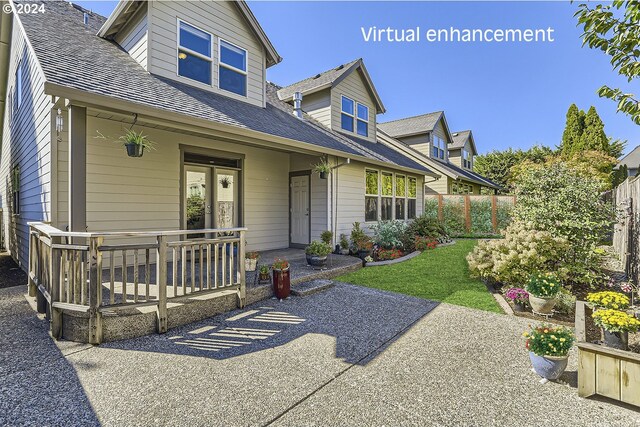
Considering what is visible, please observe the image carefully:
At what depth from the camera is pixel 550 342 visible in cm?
279

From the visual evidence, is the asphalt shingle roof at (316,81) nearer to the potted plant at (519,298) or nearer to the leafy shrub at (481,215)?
the potted plant at (519,298)

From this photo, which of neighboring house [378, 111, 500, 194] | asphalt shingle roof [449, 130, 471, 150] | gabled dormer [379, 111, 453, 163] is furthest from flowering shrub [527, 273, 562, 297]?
asphalt shingle roof [449, 130, 471, 150]

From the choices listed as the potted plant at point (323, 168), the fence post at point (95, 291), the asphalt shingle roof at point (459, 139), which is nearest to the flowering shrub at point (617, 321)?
the fence post at point (95, 291)

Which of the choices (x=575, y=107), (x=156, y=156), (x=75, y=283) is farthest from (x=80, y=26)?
(x=575, y=107)

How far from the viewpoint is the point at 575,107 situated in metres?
19.3

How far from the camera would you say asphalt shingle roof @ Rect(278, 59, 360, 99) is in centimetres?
1071

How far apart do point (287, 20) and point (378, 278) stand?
317 inches

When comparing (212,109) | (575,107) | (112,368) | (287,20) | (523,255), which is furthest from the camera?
(575,107)

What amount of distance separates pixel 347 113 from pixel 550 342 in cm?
985

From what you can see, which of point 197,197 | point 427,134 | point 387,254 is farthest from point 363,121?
point 427,134

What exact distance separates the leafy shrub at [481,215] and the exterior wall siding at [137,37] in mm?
14644

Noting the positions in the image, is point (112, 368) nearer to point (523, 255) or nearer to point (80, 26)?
point (523, 255)

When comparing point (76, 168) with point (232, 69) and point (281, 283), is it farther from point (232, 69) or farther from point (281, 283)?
point (232, 69)

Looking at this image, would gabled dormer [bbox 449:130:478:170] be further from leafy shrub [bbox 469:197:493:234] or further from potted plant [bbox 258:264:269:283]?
potted plant [bbox 258:264:269:283]
